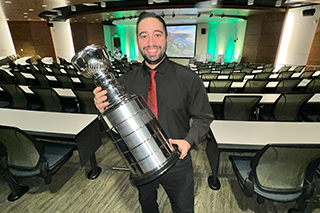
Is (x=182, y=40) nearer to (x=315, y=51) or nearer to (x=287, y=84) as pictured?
(x=315, y=51)

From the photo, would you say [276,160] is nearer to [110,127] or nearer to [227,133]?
[227,133]

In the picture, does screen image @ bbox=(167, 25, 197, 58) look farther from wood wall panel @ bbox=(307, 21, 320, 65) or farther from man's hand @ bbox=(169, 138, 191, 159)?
man's hand @ bbox=(169, 138, 191, 159)

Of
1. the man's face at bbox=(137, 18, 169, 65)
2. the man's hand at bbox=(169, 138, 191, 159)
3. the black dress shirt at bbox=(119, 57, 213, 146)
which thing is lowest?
the man's hand at bbox=(169, 138, 191, 159)

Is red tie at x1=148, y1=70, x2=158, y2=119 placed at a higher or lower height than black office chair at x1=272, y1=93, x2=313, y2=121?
higher

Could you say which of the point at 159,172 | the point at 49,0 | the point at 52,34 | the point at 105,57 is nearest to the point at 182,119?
the point at 159,172

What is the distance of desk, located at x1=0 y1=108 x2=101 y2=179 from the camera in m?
1.50

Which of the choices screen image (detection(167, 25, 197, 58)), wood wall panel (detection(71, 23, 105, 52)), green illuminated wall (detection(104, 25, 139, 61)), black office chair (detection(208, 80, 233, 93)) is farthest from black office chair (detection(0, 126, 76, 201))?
green illuminated wall (detection(104, 25, 139, 61))

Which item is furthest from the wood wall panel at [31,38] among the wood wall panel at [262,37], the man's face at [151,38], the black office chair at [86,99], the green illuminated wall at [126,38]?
the man's face at [151,38]

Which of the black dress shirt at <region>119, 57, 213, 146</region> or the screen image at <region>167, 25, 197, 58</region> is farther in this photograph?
the screen image at <region>167, 25, 197, 58</region>

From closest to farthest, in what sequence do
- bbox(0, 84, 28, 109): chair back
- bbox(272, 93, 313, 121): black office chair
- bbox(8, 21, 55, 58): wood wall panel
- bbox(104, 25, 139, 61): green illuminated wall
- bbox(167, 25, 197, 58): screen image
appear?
bbox(272, 93, 313, 121): black office chair
bbox(0, 84, 28, 109): chair back
bbox(8, 21, 55, 58): wood wall panel
bbox(167, 25, 197, 58): screen image
bbox(104, 25, 139, 61): green illuminated wall

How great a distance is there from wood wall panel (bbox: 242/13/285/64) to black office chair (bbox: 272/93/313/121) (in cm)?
849

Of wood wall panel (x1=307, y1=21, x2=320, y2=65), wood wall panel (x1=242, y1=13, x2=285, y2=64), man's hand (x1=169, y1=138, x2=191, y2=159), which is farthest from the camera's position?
wood wall panel (x1=242, y1=13, x2=285, y2=64)

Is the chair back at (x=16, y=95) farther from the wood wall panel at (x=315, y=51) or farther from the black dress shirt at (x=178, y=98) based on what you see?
the wood wall panel at (x=315, y=51)

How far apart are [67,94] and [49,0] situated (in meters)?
5.21
